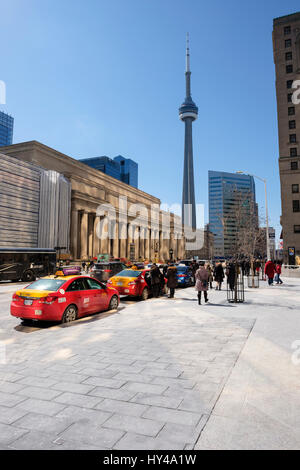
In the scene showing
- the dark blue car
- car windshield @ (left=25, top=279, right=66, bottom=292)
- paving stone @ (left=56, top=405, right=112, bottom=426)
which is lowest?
paving stone @ (left=56, top=405, right=112, bottom=426)

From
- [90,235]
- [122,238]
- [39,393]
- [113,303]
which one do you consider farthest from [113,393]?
[122,238]

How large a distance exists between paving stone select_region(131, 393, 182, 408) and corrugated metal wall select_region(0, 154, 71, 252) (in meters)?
47.2

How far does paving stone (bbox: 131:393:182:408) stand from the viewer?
12.5 ft

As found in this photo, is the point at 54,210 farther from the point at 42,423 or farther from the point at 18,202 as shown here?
the point at 42,423

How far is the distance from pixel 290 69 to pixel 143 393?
69.9m

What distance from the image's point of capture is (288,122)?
5794 cm

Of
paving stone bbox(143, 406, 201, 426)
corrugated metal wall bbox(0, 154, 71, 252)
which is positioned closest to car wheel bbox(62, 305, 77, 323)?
paving stone bbox(143, 406, 201, 426)

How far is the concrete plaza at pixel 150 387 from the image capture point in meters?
3.05

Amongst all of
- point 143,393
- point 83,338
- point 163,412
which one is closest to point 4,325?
point 83,338

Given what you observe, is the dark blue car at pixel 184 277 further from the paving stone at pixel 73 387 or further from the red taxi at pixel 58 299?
the paving stone at pixel 73 387

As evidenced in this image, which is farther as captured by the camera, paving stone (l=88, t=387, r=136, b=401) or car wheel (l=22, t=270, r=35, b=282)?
car wheel (l=22, t=270, r=35, b=282)

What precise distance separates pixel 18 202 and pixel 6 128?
5637 inches

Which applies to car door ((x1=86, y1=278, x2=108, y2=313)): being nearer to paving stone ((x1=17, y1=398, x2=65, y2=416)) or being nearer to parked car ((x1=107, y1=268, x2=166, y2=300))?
parked car ((x1=107, y1=268, x2=166, y2=300))
